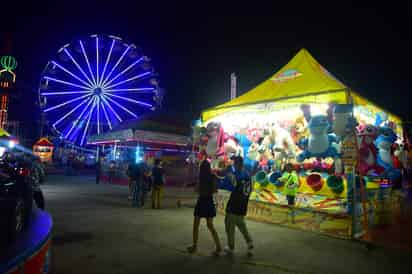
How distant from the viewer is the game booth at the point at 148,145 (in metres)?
16.1

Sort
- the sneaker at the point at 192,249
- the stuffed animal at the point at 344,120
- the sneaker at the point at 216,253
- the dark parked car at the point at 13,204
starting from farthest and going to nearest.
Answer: the stuffed animal at the point at 344,120 < the sneaker at the point at 192,249 < the sneaker at the point at 216,253 < the dark parked car at the point at 13,204

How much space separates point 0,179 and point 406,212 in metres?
9.02

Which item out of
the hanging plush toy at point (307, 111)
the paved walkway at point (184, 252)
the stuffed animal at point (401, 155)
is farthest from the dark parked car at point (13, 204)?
the stuffed animal at point (401, 155)

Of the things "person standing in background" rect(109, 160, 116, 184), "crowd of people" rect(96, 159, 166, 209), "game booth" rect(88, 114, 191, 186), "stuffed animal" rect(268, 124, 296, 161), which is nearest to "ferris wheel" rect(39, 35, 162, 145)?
→ "game booth" rect(88, 114, 191, 186)

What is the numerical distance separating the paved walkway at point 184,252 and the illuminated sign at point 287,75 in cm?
366

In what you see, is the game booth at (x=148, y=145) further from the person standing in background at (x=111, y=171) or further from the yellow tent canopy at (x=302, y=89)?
the yellow tent canopy at (x=302, y=89)

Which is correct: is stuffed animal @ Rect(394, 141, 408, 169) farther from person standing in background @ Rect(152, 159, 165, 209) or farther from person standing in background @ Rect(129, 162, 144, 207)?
person standing in background @ Rect(129, 162, 144, 207)

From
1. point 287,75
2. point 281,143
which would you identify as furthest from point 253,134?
point 287,75

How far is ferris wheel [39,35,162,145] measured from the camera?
21734 mm

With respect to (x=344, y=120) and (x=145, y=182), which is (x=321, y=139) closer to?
(x=344, y=120)

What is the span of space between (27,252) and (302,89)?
5.85 meters

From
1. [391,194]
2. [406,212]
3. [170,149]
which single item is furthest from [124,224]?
[170,149]

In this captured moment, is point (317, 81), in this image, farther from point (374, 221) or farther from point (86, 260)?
point (86, 260)

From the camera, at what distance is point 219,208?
7.53m
